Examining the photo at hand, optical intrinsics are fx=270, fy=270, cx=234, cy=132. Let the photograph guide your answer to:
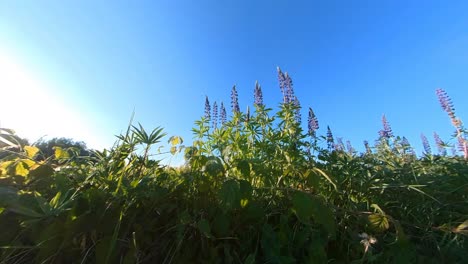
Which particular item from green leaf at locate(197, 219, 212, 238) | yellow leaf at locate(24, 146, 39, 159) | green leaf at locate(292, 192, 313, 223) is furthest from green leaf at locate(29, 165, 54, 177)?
green leaf at locate(292, 192, 313, 223)

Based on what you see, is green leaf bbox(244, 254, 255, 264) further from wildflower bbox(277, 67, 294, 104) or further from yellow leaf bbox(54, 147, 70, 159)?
wildflower bbox(277, 67, 294, 104)

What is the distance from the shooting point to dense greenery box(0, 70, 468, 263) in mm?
868

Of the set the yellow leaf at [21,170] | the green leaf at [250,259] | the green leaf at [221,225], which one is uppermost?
the yellow leaf at [21,170]

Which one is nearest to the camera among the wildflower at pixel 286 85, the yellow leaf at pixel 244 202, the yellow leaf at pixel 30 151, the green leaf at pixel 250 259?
the green leaf at pixel 250 259

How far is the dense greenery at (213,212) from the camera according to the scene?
868mm

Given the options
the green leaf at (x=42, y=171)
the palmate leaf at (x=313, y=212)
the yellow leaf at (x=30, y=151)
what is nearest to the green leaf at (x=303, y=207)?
the palmate leaf at (x=313, y=212)

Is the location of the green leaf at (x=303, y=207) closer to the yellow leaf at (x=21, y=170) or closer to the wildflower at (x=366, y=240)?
the wildflower at (x=366, y=240)

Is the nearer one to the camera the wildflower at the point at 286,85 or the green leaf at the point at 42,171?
the green leaf at the point at 42,171

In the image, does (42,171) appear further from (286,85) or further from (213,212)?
(286,85)

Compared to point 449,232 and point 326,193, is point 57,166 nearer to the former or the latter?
point 326,193

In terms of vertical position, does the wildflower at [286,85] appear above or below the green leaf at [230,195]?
above

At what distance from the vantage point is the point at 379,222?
92cm

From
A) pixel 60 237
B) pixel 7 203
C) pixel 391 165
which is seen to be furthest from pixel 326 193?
pixel 7 203

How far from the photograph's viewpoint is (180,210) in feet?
3.29
